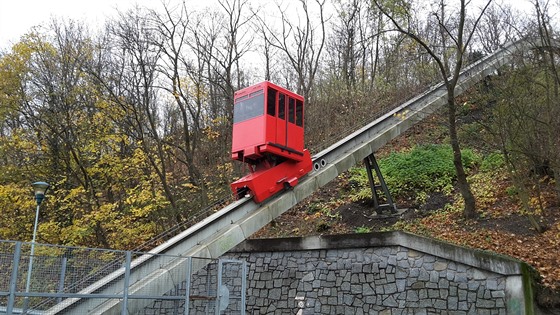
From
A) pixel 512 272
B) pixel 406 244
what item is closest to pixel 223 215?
pixel 406 244

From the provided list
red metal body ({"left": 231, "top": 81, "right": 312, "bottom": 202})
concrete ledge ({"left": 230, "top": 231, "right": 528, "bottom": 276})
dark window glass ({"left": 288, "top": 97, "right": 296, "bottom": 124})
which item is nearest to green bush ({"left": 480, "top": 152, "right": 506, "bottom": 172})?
concrete ledge ({"left": 230, "top": 231, "right": 528, "bottom": 276})

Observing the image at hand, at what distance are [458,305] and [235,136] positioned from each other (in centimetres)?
695

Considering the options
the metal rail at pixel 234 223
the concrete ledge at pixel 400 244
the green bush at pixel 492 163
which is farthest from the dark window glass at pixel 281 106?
the green bush at pixel 492 163

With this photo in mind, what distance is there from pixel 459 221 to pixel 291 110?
5.57m

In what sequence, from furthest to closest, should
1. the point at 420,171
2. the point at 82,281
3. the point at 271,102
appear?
the point at 420,171 < the point at 271,102 < the point at 82,281

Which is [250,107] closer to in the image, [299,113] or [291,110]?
[291,110]

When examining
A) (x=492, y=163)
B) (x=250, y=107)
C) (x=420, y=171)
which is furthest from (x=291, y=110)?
(x=492, y=163)

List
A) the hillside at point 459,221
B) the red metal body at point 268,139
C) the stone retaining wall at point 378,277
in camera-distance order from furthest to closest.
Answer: the red metal body at point 268,139, the hillside at point 459,221, the stone retaining wall at point 378,277

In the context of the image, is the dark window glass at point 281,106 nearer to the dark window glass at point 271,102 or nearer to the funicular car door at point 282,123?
the funicular car door at point 282,123

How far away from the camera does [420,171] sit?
1666 centimetres

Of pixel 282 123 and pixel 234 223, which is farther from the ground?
pixel 282 123

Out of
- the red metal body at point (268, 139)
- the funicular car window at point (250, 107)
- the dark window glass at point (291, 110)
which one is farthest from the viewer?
the dark window glass at point (291, 110)

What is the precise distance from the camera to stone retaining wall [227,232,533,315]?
9.41 metres

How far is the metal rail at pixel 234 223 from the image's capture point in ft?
28.0
